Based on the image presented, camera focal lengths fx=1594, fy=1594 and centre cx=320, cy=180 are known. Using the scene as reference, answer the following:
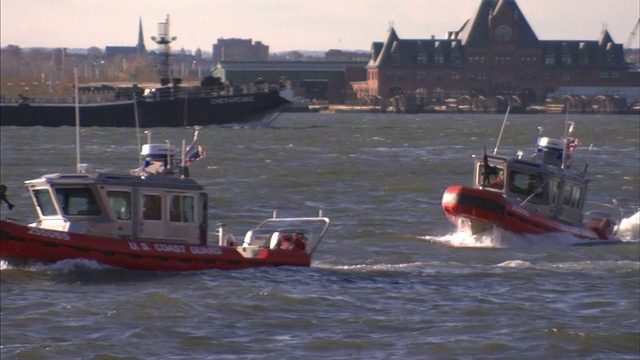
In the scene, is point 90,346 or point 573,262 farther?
point 573,262

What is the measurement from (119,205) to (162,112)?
10301 centimetres

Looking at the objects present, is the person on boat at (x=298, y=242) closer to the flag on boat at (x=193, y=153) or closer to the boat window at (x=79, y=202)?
the flag on boat at (x=193, y=153)

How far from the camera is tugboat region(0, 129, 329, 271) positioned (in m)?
28.7

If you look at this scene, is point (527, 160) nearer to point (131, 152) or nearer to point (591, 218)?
point (591, 218)

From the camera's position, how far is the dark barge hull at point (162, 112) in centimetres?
13075

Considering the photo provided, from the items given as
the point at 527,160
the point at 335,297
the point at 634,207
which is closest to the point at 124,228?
the point at 335,297

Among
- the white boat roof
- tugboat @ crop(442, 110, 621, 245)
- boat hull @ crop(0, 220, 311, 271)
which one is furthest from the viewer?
tugboat @ crop(442, 110, 621, 245)

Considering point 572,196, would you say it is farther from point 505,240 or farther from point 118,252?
point 118,252

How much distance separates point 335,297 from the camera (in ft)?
90.5

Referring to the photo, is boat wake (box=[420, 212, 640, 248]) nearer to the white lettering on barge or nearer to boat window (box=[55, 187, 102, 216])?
boat window (box=[55, 187, 102, 216])

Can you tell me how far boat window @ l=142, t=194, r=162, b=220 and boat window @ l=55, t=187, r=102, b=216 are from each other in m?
0.83

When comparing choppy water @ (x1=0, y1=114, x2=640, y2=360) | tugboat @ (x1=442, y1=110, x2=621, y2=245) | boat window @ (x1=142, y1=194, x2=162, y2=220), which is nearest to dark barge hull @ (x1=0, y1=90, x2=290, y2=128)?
choppy water @ (x1=0, y1=114, x2=640, y2=360)

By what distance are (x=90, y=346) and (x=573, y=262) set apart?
1407 centimetres

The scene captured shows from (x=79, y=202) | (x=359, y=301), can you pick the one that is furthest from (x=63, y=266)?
(x=359, y=301)
